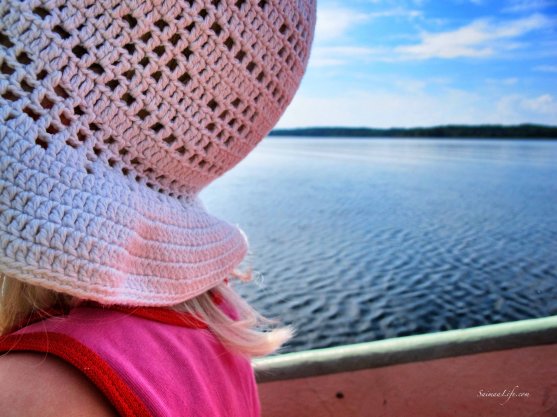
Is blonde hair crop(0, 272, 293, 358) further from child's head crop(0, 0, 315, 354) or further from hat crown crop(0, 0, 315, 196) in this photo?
hat crown crop(0, 0, 315, 196)

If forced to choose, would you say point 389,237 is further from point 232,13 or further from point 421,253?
point 232,13

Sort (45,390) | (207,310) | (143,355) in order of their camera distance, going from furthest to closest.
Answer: (207,310) < (143,355) < (45,390)

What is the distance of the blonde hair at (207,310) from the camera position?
2.46ft

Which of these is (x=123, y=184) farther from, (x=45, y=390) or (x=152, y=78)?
(x=45, y=390)

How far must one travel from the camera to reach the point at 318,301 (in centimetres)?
525

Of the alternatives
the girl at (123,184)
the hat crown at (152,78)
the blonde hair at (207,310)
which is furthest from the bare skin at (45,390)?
the hat crown at (152,78)

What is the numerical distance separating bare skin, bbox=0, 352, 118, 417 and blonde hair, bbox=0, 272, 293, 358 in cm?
11

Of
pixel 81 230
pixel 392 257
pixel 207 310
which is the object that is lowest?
pixel 392 257

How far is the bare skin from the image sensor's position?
581mm

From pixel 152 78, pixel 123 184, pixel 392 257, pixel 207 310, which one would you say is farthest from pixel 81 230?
pixel 392 257

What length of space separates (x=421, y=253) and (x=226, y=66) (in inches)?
262

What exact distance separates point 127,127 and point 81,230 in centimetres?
18

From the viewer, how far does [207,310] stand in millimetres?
973

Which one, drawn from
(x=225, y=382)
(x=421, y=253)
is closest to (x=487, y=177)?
(x=421, y=253)
